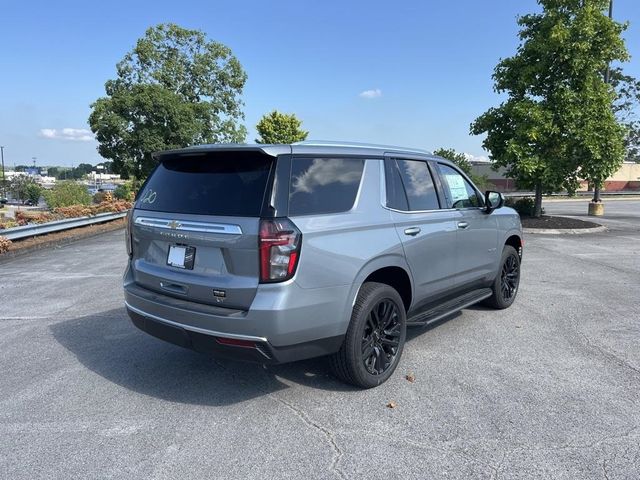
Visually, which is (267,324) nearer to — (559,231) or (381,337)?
(381,337)

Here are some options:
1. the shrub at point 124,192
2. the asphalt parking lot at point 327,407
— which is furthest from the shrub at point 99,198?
the asphalt parking lot at point 327,407

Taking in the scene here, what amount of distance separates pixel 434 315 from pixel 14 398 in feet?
11.5

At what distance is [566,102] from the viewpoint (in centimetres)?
1479

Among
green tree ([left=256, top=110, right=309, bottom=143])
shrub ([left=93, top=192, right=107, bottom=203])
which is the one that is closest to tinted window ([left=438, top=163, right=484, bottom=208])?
shrub ([left=93, top=192, right=107, bottom=203])

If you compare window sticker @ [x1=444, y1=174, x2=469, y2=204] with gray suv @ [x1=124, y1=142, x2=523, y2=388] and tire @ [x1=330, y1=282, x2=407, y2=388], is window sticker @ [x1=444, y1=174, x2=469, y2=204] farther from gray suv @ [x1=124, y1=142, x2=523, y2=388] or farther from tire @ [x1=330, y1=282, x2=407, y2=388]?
tire @ [x1=330, y1=282, x2=407, y2=388]

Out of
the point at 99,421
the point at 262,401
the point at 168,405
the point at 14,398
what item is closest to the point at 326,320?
the point at 262,401

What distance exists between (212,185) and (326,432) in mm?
1886

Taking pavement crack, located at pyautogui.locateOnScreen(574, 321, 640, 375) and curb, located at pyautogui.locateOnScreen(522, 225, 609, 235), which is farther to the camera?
curb, located at pyautogui.locateOnScreen(522, 225, 609, 235)

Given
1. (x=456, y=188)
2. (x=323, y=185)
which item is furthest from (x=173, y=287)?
(x=456, y=188)

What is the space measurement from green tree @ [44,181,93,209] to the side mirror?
17.0 meters

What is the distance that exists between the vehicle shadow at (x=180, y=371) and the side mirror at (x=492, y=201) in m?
2.62

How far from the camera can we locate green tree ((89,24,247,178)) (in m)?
25.1

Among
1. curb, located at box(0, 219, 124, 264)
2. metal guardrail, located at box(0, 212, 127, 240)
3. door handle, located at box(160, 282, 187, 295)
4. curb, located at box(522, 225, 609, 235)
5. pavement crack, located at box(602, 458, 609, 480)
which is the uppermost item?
curb, located at box(522, 225, 609, 235)

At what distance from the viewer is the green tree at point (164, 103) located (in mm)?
25141
